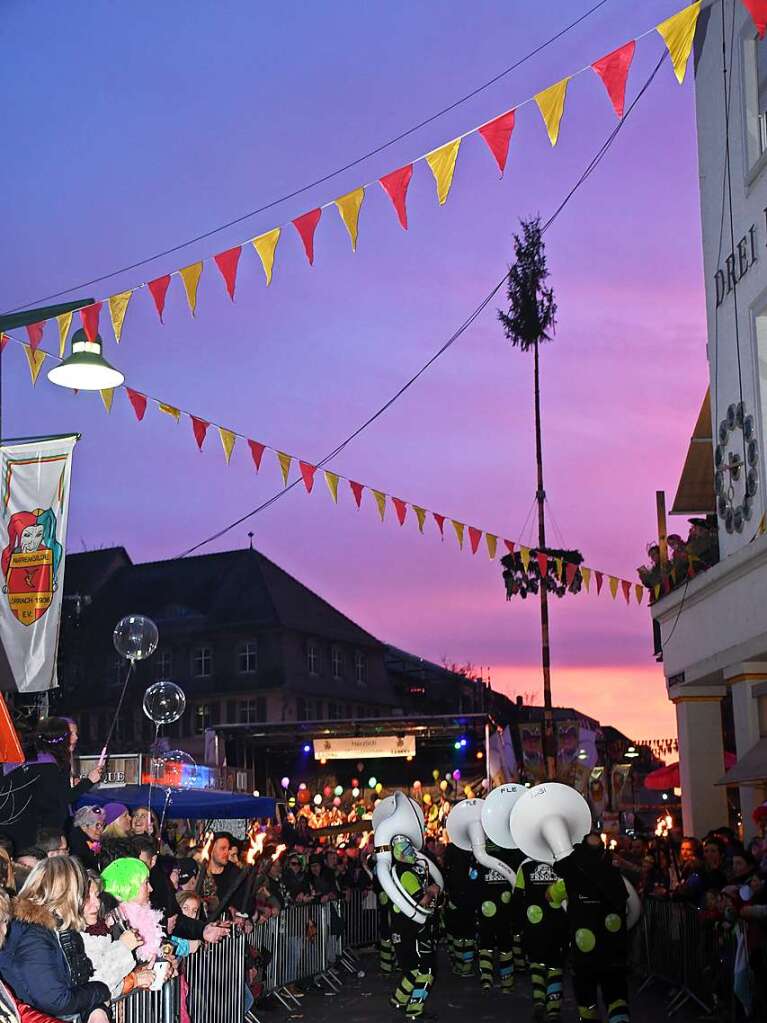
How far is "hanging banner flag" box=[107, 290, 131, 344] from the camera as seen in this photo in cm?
1189

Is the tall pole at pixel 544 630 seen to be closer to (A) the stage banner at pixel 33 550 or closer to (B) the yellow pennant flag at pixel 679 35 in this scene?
(A) the stage banner at pixel 33 550

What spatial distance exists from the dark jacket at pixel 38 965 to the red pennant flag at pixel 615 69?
6.66 meters

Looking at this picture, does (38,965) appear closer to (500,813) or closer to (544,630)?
(500,813)

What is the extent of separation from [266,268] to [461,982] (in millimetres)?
9793

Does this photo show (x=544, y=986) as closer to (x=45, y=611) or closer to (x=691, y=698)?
(x=45, y=611)

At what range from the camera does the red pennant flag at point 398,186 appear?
10.4 meters

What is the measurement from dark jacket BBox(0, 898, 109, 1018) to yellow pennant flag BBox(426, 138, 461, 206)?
627cm

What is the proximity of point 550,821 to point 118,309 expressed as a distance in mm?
6220

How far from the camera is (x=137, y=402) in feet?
47.9

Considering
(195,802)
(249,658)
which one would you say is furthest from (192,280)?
(249,658)

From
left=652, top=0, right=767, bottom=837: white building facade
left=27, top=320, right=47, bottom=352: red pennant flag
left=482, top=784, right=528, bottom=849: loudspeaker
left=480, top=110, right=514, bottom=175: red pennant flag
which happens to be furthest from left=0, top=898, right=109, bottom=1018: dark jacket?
left=652, top=0, right=767, bottom=837: white building facade

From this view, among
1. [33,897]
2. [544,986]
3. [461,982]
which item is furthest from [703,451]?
[33,897]

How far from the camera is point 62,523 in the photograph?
38.9ft

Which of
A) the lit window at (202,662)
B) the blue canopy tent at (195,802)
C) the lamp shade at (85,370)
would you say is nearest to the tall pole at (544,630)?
the blue canopy tent at (195,802)
